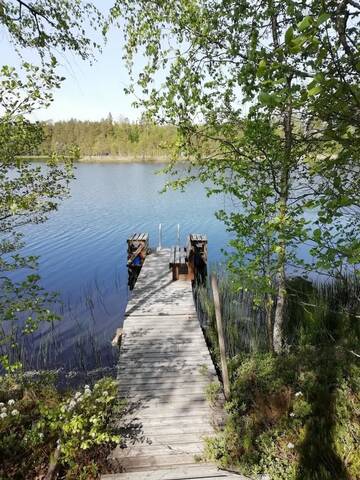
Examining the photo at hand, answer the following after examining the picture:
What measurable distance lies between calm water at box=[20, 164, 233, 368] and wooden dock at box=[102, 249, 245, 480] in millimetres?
1955

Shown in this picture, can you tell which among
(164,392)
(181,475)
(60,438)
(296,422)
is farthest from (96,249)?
(296,422)

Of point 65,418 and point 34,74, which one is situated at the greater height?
point 34,74

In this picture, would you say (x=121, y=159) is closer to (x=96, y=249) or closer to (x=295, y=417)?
(x=96, y=249)

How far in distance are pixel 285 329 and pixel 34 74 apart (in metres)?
8.53

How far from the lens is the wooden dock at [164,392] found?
13.7 ft

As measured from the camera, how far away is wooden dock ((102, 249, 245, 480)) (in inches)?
164

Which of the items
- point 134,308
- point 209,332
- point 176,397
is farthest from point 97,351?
point 176,397

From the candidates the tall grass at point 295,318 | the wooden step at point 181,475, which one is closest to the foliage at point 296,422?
the wooden step at point 181,475

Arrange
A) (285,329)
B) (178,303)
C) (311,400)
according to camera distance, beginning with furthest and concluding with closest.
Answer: (178,303) → (285,329) → (311,400)

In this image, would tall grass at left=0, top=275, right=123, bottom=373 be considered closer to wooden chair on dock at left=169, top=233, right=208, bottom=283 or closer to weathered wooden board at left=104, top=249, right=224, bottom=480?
weathered wooden board at left=104, top=249, right=224, bottom=480

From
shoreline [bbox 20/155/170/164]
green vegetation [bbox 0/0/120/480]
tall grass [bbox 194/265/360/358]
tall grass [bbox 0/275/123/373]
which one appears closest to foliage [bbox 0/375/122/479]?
green vegetation [bbox 0/0/120/480]

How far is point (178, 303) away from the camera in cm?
985

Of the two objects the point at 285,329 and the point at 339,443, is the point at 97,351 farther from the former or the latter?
the point at 339,443

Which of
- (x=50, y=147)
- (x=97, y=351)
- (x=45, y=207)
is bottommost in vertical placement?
(x=97, y=351)
